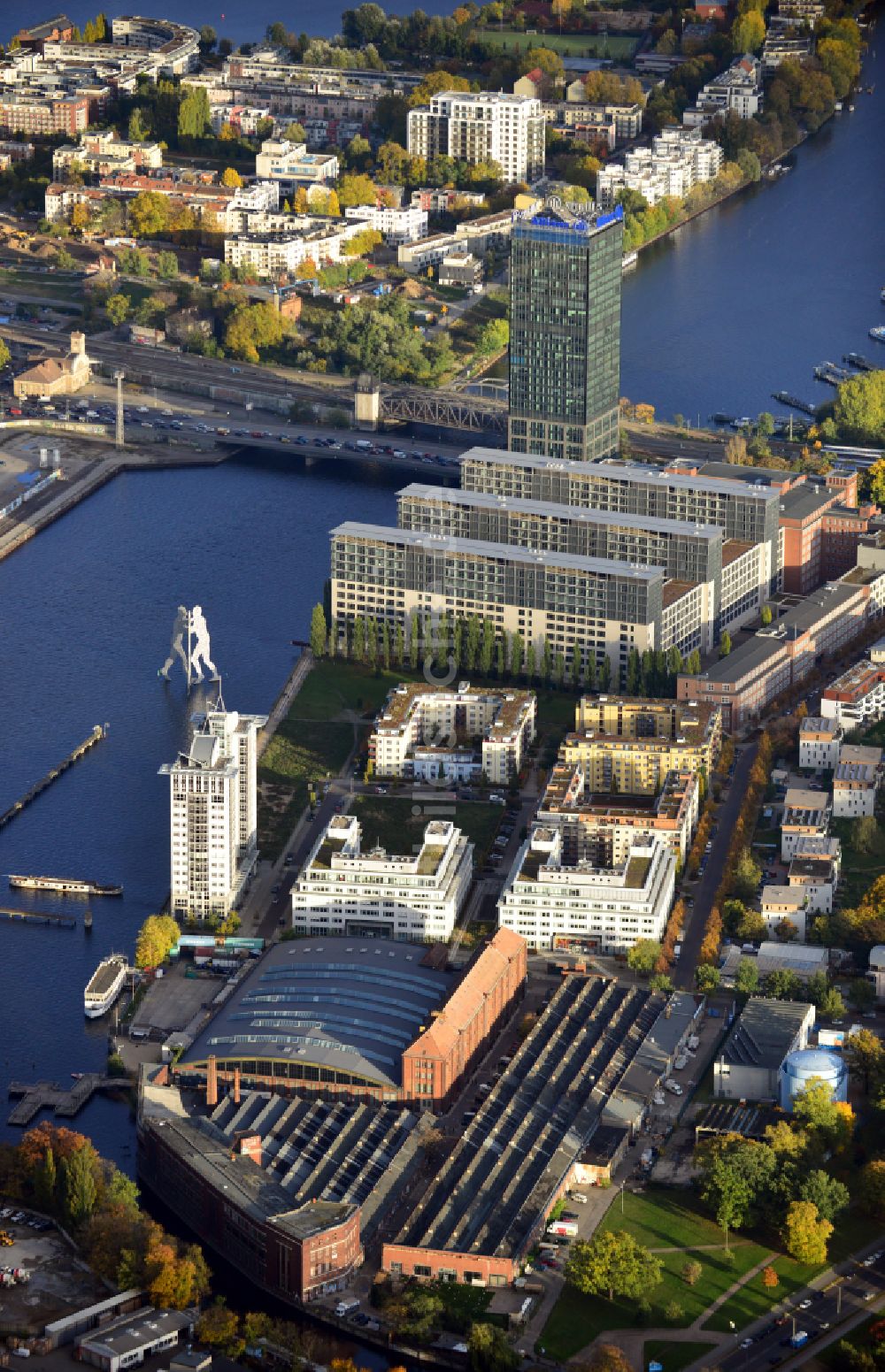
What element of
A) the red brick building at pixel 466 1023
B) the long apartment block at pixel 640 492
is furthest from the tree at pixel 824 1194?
the long apartment block at pixel 640 492

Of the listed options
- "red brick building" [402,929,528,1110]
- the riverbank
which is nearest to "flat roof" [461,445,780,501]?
the riverbank

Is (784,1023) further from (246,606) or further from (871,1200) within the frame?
(246,606)

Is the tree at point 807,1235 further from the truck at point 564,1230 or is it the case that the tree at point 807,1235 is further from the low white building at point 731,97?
the low white building at point 731,97

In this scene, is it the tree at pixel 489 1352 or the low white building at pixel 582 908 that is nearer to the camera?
the tree at pixel 489 1352

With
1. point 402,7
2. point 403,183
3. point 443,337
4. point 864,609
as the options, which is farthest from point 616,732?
point 402,7

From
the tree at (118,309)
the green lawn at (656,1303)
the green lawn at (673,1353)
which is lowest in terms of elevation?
the green lawn at (673,1353)

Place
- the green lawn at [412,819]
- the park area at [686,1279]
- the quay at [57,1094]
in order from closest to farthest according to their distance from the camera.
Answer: the park area at [686,1279], the quay at [57,1094], the green lawn at [412,819]

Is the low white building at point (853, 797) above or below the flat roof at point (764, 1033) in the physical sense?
above

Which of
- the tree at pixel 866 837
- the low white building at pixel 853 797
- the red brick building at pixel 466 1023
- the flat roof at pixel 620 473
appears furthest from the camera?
the flat roof at pixel 620 473
